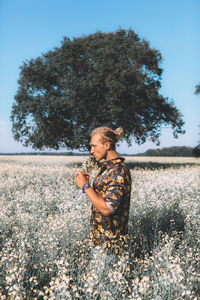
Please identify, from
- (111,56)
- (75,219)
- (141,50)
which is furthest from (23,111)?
(75,219)

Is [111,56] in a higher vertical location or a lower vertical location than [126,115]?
higher

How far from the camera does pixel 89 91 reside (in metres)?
21.5

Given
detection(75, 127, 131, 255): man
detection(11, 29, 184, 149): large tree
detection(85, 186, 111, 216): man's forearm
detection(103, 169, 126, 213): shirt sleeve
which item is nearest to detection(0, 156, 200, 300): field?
detection(75, 127, 131, 255): man

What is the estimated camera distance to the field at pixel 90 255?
281 centimetres

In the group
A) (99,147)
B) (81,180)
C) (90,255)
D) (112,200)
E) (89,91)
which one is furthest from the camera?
(89,91)

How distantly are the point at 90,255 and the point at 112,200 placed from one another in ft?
4.23

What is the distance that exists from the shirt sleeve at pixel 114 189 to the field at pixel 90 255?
0.67 m

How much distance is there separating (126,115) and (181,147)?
60802 millimetres

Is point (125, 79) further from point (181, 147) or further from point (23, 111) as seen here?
point (181, 147)

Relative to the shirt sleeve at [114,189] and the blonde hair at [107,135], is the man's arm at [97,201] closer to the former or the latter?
the shirt sleeve at [114,189]

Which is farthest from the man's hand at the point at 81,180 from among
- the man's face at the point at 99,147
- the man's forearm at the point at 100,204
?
the man's face at the point at 99,147

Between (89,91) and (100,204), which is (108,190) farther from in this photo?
(89,91)

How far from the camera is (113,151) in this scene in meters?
3.36

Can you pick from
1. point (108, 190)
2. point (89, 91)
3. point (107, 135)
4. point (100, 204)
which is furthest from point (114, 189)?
point (89, 91)
